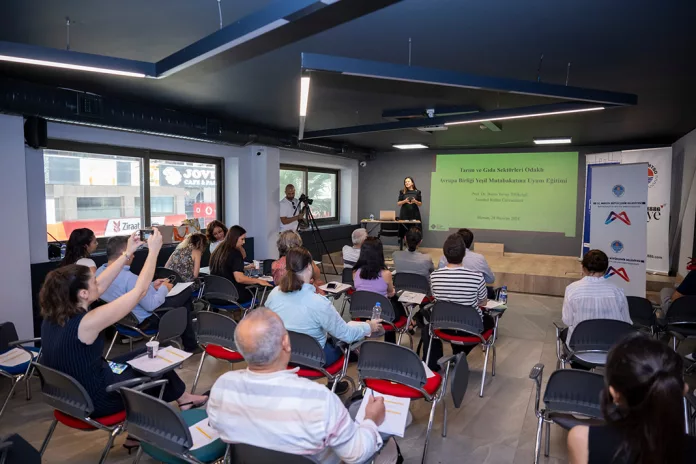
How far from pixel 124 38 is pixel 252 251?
17.8ft

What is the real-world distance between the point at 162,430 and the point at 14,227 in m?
3.72

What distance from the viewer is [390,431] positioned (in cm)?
208

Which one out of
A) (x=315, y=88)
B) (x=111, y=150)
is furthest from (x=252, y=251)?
(x=315, y=88)

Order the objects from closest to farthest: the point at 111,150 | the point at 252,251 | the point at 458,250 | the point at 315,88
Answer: the point at 458,250 < the point at 315,88 < the point at 111,150 < the point at 252,251

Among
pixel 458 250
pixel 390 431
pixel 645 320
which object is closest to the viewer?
pixel 390 431

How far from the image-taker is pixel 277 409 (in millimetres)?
1553

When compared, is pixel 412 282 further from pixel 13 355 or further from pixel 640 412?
pixel 640 412

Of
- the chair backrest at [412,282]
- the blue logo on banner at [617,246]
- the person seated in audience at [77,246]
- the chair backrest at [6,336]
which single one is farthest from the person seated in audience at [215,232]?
the blue logo on banner at [617,246]

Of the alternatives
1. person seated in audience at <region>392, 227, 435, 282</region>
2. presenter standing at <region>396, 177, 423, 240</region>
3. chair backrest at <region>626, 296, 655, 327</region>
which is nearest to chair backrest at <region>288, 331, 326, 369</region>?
person seated in audience at <region>392, 227, 435, 282</region>

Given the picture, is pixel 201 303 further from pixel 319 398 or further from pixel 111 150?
pixel 319 398

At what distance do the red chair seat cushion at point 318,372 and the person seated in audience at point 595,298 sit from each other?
170cm

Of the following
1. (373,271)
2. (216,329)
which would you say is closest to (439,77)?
(373,271)

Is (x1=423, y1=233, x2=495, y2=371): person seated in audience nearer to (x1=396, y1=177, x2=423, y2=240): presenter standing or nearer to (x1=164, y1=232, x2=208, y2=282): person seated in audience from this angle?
(x1=164, y1=232, x2=208, y2=282): person seated in audience

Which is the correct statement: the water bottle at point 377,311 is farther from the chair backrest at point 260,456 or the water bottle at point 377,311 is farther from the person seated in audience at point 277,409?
the chair backrest at point 260,456
